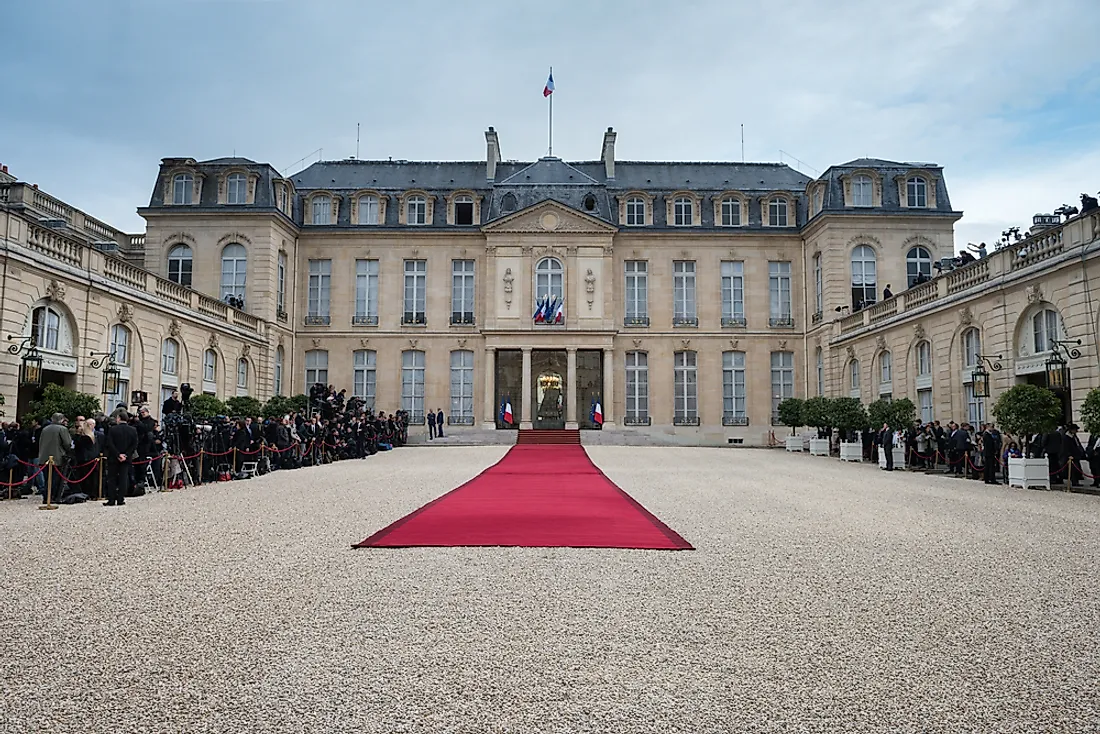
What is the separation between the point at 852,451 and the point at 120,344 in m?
19.1

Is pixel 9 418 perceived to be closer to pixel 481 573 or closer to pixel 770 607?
pixel 481 573

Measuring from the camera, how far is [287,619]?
4.99m

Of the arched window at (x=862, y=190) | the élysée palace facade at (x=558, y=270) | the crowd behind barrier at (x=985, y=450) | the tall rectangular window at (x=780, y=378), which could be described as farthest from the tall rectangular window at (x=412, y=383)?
the crowd behind barrier at (x=985, y=450)

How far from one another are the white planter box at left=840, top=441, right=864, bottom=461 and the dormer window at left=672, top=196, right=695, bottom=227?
1429 cm

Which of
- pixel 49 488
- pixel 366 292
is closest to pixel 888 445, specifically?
pixel 49 488

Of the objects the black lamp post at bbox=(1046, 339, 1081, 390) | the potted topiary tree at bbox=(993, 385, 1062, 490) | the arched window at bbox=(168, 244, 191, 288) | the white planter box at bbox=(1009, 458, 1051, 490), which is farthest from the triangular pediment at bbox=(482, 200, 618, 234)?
the white planter box at bbox=(1009, 458, 1051, 490)

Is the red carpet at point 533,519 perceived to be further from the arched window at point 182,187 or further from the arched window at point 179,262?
the arched window at point 182,187

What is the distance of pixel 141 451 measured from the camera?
42.6 ft

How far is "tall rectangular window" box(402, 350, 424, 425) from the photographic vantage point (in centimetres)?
3503

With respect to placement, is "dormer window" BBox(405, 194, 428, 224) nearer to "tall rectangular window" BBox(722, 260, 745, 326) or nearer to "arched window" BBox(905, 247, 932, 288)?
"tall rectangular window" BBox(722, 260, 745, 326)

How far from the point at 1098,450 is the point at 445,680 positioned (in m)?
14.6

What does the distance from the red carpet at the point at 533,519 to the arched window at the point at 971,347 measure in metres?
11.2

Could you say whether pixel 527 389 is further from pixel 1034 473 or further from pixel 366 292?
pixel 1034 473

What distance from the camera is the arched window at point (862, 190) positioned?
32.1m
